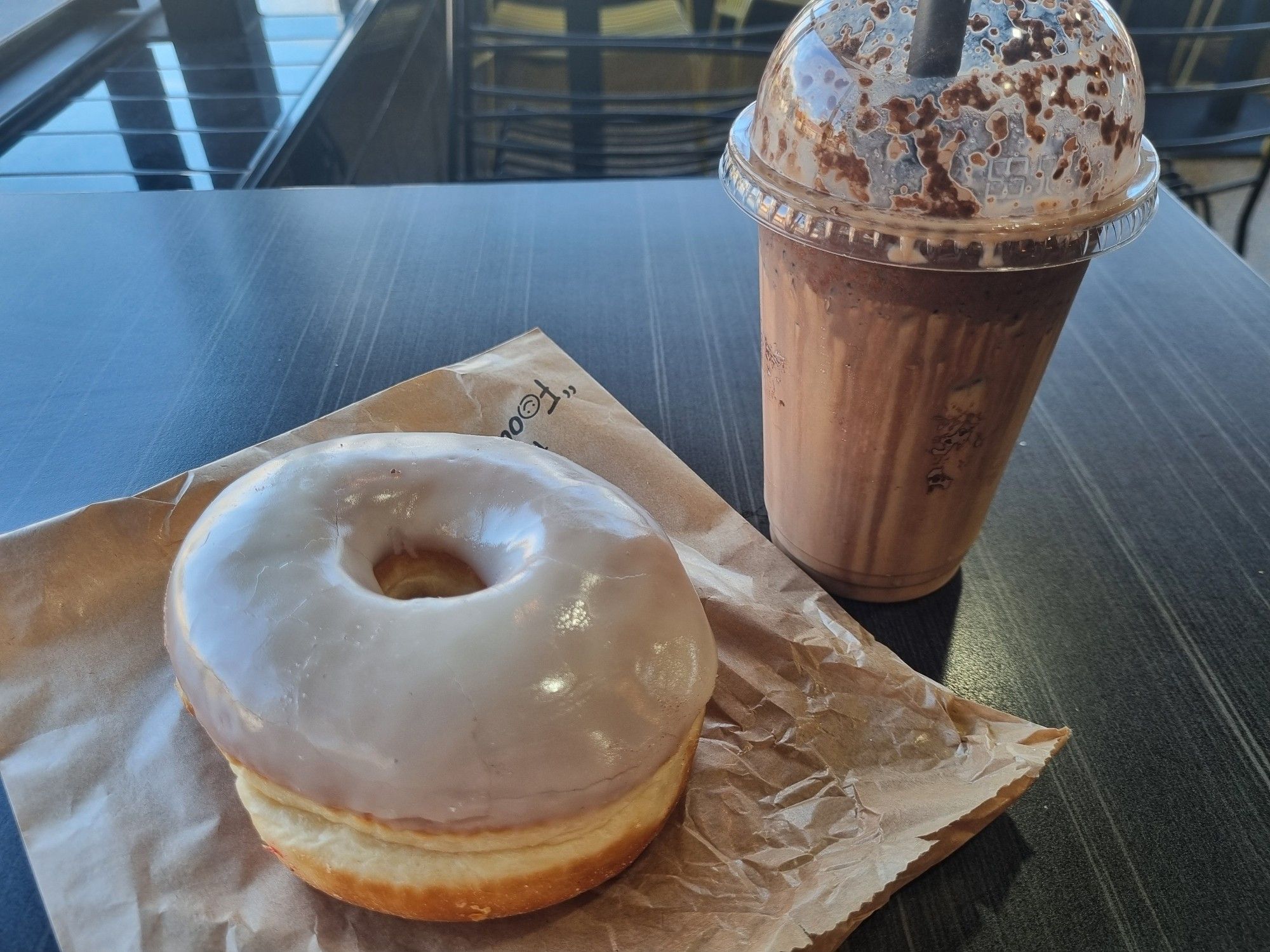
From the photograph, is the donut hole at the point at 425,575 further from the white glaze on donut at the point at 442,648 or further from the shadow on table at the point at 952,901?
the shadow on table at the point at 952,901

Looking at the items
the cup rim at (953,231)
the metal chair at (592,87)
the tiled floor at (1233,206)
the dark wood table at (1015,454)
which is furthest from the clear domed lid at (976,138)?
the tiled floor at (1233,206)

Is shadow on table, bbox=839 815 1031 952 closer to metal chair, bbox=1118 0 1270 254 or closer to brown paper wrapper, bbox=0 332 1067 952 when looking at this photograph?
brown paper wrapper, bbox=0 332 1067 952

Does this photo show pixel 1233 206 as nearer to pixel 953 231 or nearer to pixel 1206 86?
pixel 1206 86

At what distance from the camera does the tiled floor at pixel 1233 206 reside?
328 centimetres

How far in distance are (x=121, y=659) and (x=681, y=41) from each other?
6.00ft

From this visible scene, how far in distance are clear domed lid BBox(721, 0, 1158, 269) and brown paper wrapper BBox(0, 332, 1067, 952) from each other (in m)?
0.39

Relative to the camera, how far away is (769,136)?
741mm

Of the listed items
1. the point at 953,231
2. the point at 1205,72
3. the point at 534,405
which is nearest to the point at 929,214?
the point at 953,231

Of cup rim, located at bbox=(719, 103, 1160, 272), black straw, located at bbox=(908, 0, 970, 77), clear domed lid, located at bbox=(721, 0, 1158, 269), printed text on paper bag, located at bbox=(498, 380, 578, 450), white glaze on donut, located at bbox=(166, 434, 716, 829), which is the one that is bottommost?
printed text on paper bag, located at bbox=(498, 380, 578, 450)

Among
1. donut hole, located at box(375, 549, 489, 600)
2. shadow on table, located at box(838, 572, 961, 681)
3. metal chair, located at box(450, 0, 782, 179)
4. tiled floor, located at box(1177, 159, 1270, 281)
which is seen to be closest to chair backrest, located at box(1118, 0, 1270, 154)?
tiled floor, located at box(1177, 159, 1270, 281)

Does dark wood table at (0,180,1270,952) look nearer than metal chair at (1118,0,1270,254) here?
Yes

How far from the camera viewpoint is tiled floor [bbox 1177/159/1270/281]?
328cm

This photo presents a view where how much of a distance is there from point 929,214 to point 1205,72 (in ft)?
13.3

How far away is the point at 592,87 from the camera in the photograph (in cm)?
243
